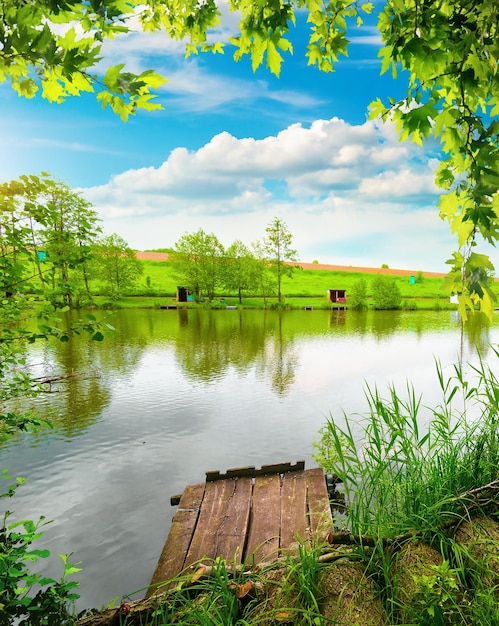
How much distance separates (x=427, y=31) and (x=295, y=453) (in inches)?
280

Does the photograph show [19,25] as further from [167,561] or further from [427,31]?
[167,561]

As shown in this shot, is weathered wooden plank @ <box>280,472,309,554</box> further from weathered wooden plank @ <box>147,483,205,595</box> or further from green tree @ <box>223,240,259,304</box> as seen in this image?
green tree @ <box>223,240,259,304</box>

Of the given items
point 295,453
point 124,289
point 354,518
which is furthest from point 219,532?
point 124,289

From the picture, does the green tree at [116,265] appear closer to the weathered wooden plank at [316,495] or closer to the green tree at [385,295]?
the green tree at [385,295]

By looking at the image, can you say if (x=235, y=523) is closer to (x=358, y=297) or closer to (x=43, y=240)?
(x=43, y=240)

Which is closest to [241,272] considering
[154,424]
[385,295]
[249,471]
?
[385,295]

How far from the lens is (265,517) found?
4805 mm

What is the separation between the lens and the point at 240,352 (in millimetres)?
18812

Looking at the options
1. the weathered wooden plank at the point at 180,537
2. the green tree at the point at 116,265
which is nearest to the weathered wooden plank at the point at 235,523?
the weathered wooden plank at the point at 180,537

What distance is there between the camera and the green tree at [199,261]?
52.0 meters

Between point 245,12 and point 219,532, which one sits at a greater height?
point 245,12

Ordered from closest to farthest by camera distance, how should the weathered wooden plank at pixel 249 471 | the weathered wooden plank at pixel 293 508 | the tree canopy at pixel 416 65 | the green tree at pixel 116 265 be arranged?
1. the tree canopy at pixel 416 65
2. the weathered wooden plank at pixel 293 508
3. the weathered wooden plank at pixel 249 471
4. the green tree at pixel 116 265

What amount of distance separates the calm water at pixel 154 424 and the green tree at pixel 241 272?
1261 inches

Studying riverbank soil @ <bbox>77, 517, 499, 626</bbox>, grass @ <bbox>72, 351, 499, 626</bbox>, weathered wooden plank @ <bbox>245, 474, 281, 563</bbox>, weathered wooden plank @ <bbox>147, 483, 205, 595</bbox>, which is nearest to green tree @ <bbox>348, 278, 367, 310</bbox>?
weathered wooden plank @ <bbox>245, 474, 281, 563</bbox>
